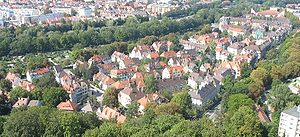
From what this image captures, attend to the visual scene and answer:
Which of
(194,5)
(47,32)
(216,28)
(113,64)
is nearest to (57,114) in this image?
(113,64)

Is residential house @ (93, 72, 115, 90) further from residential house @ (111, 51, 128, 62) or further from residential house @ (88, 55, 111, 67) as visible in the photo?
residential house @ (111, 51, 128, 62)

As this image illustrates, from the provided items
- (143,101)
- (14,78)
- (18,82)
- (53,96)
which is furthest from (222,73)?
(14,78)

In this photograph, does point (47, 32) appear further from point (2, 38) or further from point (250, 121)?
point (250, 121)

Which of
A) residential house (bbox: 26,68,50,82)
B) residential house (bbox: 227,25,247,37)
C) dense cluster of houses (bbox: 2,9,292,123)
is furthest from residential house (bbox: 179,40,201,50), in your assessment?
residential house (bbox: 26,68,50,82)

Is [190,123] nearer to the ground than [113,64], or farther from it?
farther from it

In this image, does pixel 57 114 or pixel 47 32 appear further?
pixel 47 32

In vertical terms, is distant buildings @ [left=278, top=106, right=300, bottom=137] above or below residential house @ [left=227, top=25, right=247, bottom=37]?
above
